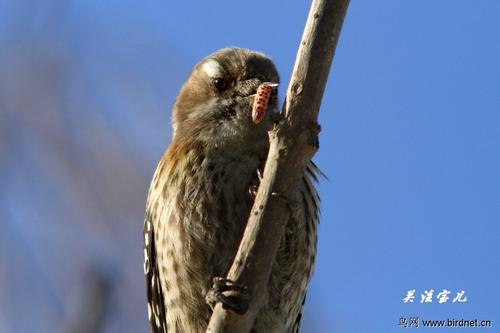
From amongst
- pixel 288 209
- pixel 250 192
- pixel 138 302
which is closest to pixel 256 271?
pixel 288 209

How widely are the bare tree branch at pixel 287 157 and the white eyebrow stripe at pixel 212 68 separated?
4.94ft

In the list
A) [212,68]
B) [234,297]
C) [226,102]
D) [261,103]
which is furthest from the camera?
[212,68]

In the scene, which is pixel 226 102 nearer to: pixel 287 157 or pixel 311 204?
pixel 311 204

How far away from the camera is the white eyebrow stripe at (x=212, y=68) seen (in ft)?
14.5

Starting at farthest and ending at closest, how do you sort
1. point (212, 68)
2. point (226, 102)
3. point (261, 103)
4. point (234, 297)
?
point (212, 68) → point (226, 102) → point (261, 103) → point (234, 297)

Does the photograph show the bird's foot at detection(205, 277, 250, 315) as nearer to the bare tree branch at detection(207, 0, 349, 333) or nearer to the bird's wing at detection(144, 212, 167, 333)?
the bare tree branch at detection(207, 0, 349, 333)

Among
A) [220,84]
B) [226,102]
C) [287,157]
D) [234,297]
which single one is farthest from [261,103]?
[234,297]

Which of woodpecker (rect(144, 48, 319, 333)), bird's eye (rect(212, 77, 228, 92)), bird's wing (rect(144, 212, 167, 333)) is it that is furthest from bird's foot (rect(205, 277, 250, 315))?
bird's eye (rect(212, 77, 228, 92))

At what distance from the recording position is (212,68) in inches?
177

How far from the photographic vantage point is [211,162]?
13.5ft

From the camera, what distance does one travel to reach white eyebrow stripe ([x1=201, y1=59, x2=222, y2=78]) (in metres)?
4.43

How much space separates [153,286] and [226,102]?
3.23 feet

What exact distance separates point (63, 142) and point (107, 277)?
1.03m

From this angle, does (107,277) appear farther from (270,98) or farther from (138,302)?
(270,98)
